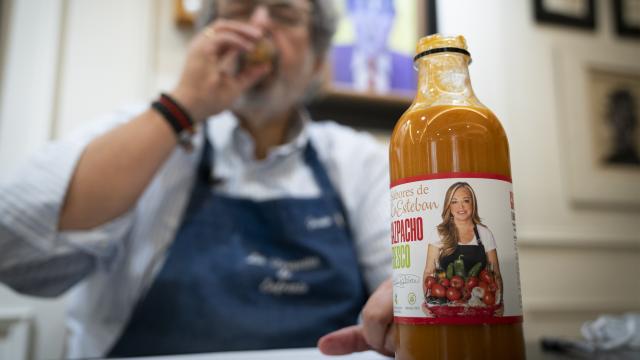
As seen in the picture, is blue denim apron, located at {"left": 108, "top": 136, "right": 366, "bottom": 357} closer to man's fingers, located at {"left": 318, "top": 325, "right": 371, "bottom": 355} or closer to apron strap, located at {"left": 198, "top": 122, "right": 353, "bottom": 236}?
apron strap, located at {"left": 198, "top": 122, "right": 353, "bottom": 236}

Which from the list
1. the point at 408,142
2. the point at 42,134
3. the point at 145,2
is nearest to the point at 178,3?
the point at 145,2

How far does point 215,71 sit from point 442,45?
19.9 inches

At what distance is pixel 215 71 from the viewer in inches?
29.5

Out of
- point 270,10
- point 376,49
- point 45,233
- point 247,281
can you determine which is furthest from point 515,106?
point 45,233

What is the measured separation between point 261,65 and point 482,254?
65 cm

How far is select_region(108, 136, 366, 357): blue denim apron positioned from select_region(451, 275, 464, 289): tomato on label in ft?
1.72

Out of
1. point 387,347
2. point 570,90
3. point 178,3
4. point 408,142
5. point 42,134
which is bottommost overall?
point 387,347

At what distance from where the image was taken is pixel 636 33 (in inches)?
54.7

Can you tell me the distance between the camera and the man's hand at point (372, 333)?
1.22 ft

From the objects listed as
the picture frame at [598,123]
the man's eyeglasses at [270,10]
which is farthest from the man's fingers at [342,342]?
the picture frame at [598,123]

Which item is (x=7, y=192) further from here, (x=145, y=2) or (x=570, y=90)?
(x=570, y=90)

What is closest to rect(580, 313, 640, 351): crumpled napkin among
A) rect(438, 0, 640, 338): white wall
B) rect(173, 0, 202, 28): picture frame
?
rect(438, 0, 640, 338): white wall

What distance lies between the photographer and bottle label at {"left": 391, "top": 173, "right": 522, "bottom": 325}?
0.27 metres

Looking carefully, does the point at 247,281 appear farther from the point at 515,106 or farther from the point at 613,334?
the point at 515,106
